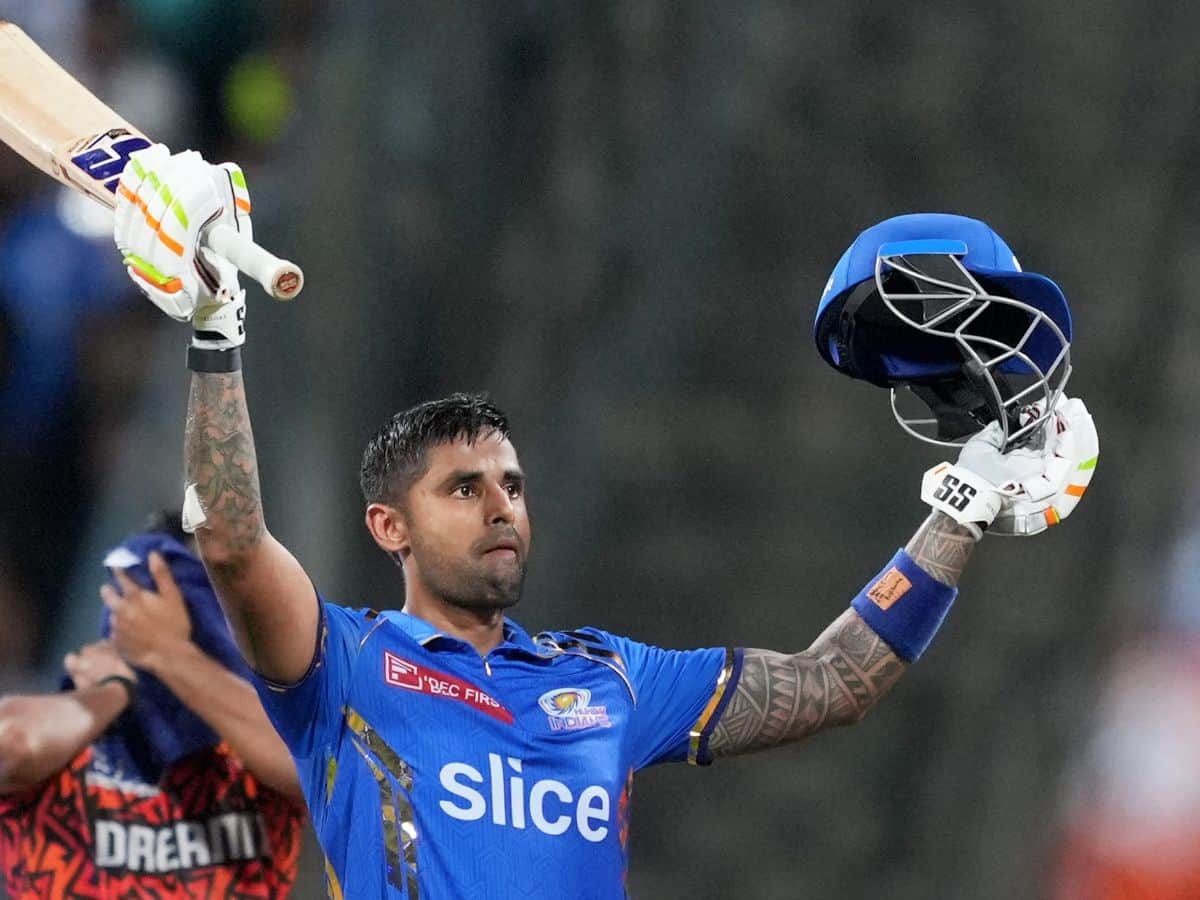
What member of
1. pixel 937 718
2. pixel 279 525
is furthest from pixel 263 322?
pixel 937 718

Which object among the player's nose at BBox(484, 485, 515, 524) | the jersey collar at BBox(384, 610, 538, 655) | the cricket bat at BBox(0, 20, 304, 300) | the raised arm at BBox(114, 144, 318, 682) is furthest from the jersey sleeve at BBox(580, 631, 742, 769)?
the cricket bat at BBox(0, 20, 304, 300)

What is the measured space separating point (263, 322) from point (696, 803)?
1590 mm

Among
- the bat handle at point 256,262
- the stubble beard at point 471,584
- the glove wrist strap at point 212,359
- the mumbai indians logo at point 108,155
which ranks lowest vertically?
the stubble beard at point 471,584

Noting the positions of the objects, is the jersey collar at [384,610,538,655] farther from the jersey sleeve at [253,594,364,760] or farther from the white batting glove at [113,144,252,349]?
the white batting glove at [113,144,252,349]

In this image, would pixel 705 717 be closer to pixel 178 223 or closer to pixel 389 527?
pixel 389 527

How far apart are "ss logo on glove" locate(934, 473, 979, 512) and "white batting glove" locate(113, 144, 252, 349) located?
1101mm

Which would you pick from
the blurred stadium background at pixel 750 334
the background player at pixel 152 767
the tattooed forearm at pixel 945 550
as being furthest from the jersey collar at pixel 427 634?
the blurred stadium background at pixel 750 334

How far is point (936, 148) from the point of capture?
4.26 metres

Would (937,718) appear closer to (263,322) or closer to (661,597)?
(661,597)

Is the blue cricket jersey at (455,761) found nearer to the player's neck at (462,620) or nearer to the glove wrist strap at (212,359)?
the player's neck at (462,620)

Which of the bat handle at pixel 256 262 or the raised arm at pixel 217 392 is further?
the raised arm at pixel 217 392

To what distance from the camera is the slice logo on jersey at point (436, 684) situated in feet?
7.52

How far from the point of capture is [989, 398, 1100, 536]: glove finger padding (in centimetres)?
242

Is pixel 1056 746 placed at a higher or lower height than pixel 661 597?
lower
